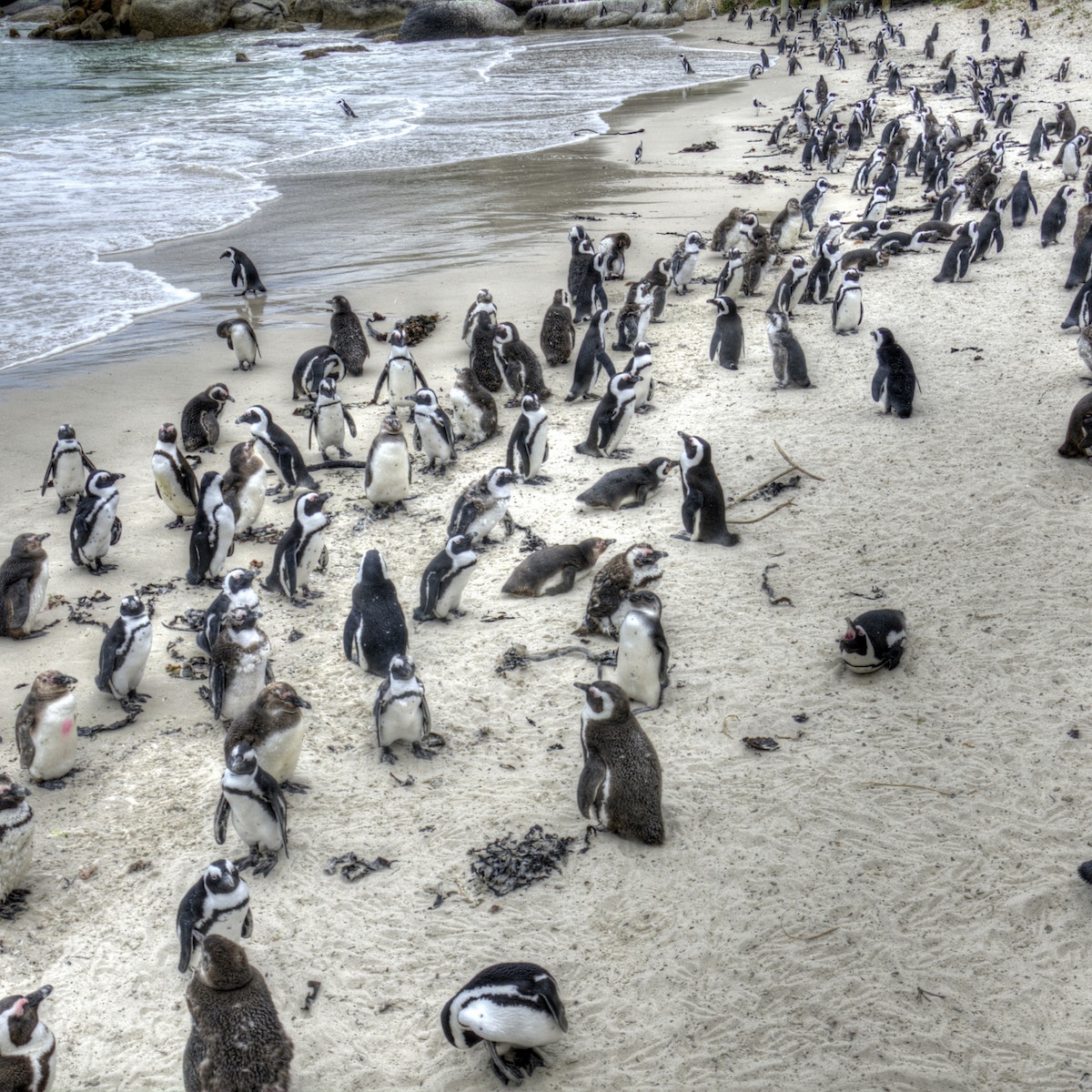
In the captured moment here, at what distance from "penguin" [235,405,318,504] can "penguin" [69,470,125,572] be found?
139cm

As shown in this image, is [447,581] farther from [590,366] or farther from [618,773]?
[590,366]

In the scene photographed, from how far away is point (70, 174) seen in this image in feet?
70.1

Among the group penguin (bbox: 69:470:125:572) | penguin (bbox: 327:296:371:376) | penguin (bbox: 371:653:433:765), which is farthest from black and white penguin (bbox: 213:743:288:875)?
penguin (bbox: 327:296:371:376)

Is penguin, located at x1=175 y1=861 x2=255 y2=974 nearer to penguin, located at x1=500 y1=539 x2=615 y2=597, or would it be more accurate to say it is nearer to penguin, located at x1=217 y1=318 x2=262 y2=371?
penguin, located at x1=500 y1=539 x2=615 y2=597

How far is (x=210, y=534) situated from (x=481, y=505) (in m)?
1.81

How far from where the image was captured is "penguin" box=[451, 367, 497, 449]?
9.30m

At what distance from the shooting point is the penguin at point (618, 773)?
15.6 feet

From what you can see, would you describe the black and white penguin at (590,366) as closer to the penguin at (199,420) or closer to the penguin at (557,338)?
the penguin at (557,338)

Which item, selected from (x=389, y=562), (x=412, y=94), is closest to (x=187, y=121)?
(x=412, y=94)

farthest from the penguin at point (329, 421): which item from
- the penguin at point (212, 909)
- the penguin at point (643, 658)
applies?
the penguin at point (212, 909)

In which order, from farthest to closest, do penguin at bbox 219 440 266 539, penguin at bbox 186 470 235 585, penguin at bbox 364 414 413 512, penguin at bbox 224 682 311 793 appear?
penguin at bbox 364 414 413 512 → penguin at bbox 219 440 266 539 → penguin at bbox 186 470 235 585 → penguin at bbox 224 682 311 793

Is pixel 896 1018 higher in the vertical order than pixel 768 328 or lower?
lower

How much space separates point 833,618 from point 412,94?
2960cm

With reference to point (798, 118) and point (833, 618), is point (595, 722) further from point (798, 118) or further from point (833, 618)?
point (798, 118)
